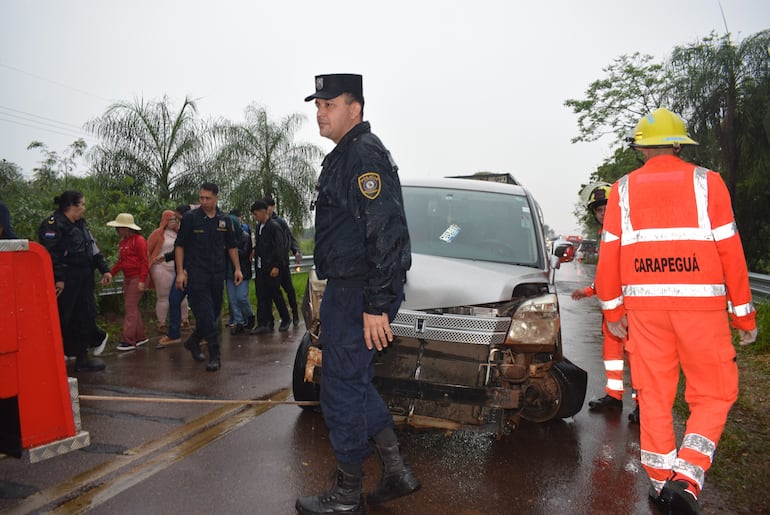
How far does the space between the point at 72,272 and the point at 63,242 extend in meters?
0.32

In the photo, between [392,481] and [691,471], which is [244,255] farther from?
[691,471]

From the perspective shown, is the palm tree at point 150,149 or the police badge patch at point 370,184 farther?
the palm tree at point 150,149

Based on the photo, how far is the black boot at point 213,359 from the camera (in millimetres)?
6289

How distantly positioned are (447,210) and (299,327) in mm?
4892

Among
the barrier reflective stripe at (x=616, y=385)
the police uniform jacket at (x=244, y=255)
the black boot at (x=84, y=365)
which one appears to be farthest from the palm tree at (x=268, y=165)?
the barrier reflective stripe at (x=616, y=385)

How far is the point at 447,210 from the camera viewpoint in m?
5.04

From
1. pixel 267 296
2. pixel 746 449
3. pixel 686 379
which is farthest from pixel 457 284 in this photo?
pixel 267 296

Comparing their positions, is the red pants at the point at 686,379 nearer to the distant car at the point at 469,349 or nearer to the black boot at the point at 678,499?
the black boot at the point at 678,499

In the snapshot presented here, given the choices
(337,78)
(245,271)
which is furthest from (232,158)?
(337,78)

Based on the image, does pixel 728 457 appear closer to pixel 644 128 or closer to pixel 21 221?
pixel 644 128

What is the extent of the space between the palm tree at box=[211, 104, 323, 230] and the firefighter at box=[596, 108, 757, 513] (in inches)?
711

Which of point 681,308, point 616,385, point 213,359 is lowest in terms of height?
point 616,385

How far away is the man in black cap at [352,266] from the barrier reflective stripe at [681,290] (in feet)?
4.29

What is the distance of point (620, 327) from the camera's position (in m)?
3.59
